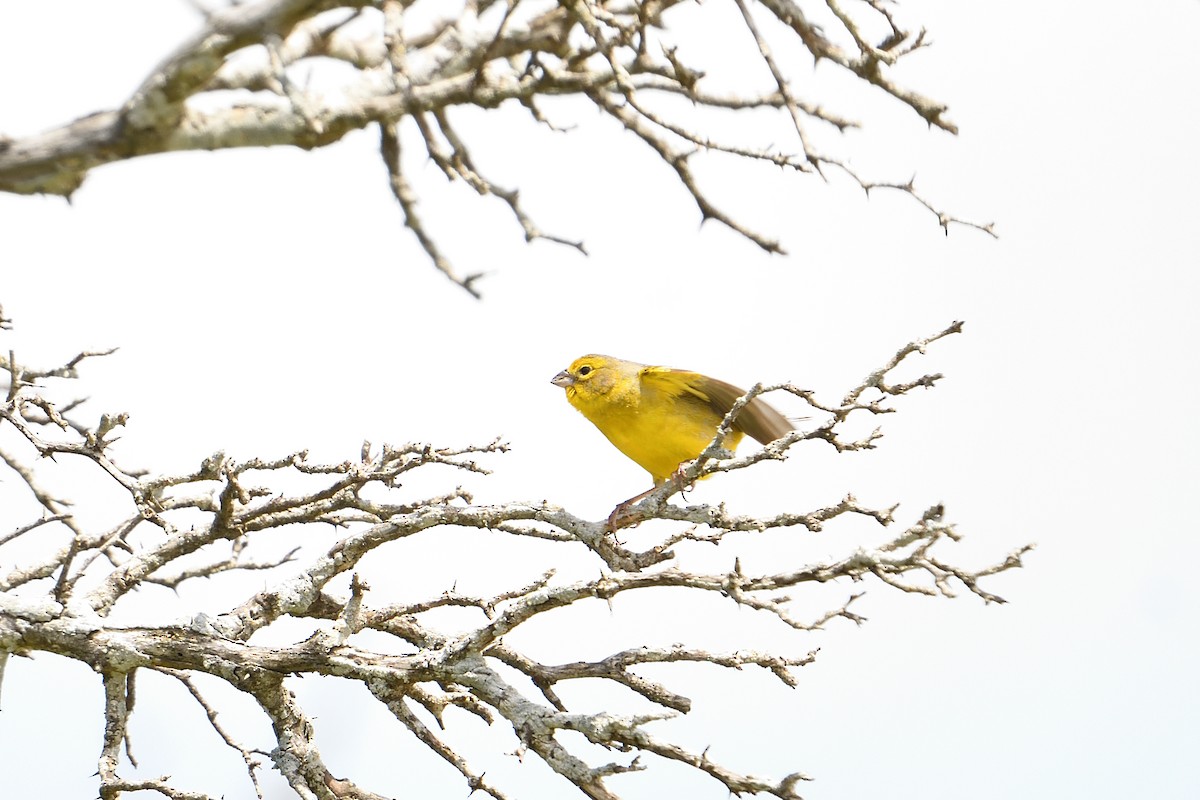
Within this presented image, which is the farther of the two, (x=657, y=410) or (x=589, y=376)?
(x=589, y=376)

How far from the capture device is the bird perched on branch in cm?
667

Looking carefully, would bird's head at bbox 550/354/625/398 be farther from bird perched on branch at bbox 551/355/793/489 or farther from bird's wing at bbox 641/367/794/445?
bird's wing at bbox 641/367/794/445

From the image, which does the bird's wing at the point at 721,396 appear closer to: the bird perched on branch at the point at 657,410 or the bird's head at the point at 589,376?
the bird perched on branch at the point at 657,410

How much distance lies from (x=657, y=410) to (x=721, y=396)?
1.31 ft

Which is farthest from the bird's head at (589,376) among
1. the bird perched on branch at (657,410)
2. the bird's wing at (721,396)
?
the bird's wing at (721,396)

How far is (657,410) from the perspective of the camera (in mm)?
6793

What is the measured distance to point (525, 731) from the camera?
4.00 m

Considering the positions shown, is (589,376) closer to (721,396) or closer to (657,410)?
(657,410)

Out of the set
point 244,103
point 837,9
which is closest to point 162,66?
point 244,103

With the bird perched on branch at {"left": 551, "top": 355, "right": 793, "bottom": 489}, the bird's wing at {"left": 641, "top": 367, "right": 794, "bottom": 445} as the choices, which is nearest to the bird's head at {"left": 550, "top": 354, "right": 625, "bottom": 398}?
the bird perched on branch at {"left": 551, "top": 355, "right": 793, "bottom": 489}

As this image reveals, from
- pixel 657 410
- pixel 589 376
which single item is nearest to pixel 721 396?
pixel 657 410

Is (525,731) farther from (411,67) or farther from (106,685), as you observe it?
(411,67)

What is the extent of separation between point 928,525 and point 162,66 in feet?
7.29

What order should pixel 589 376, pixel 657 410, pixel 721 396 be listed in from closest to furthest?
pixel 721 396 → pixel 657 410 → pixel 589 376
